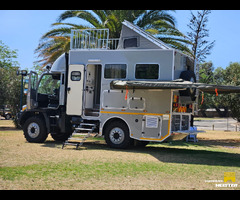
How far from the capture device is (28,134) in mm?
13938

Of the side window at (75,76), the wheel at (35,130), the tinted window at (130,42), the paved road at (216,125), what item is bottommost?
the paved road at (216,125)

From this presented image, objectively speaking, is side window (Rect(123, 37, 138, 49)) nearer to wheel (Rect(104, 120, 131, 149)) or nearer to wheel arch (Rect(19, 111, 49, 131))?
wheel (Rect(104, 120, 131, 149))

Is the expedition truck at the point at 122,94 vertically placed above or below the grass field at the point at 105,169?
above

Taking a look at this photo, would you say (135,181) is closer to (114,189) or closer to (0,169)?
(114,189)

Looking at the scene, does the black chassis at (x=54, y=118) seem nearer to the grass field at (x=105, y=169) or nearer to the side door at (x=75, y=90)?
the side door at (x=75, y=90)

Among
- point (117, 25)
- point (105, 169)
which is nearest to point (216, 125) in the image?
point (117, 25)

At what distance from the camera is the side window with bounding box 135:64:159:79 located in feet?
39.4

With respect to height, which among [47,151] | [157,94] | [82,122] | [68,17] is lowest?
[47,151]

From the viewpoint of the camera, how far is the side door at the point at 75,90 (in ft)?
43.3

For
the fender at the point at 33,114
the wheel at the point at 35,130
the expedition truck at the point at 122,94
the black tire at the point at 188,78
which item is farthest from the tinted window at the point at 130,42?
the wheel at the point at 35,130

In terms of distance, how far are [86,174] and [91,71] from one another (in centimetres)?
638

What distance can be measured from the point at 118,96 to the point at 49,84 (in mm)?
3433
